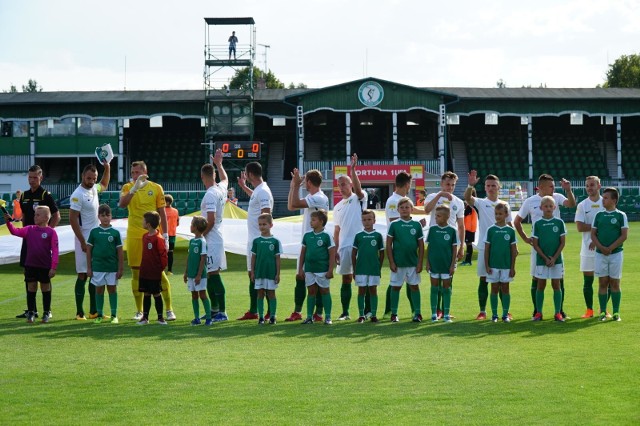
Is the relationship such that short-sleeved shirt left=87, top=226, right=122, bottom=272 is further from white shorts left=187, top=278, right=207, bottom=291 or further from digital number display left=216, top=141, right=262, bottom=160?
digital number display left=216, top=141, right=262, bottom=160

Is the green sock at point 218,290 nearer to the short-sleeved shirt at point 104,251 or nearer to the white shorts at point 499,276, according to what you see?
the short-sleeved shirt at point 104,251

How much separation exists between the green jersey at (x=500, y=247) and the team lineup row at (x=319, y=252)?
13 mm

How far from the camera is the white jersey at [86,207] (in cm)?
1251

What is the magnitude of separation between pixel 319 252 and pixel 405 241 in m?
1.18

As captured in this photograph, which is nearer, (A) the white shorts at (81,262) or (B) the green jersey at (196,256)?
(B) the green jersey at (196,256)

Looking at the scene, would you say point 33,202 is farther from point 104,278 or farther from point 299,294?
point 299,294

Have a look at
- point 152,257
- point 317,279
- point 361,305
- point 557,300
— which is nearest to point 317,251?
point 317,279

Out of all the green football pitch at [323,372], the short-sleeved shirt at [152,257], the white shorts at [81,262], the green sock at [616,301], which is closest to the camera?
the green football pitch at [323,372]

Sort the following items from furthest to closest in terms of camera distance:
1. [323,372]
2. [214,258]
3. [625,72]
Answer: [625,72]
[214,258]
[323,372]

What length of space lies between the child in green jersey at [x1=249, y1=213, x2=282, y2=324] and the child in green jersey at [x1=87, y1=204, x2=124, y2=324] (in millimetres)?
1905

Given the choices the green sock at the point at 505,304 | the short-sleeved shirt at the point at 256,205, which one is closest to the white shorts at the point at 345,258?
the short-sleeved shirt at the point at 256,205

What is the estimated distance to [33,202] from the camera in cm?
1341

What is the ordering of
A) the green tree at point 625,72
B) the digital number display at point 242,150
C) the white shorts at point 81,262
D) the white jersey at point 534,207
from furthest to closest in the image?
the green tree at point 625,72 → the digital number display at point 242,150 → the white jersey at point 534,207 → the white shorts at point 81,262

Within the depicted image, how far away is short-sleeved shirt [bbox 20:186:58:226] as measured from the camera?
1333cm
